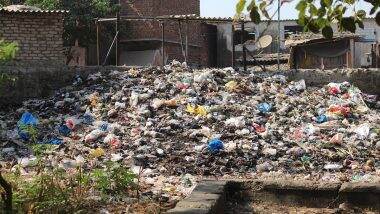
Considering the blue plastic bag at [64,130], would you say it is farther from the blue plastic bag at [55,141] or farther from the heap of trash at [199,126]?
the blue plastic bag at [55,141]

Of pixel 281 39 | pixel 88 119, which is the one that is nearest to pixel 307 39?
pixel 281 39

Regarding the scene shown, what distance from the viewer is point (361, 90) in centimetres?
980

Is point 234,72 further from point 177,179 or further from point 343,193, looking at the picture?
point 343,193

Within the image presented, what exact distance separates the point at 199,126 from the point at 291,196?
3.95 meters

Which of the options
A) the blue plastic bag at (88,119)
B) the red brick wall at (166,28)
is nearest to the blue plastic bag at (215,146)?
the blue plastic bag at (88,119)

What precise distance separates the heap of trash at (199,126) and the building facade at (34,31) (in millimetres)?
1241

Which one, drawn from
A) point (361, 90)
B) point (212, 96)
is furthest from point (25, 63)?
point (361, 90)

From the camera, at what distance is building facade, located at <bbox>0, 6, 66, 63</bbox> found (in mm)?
10297

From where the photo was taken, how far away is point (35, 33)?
1046 centimetres

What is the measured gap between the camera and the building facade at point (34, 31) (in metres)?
10.3

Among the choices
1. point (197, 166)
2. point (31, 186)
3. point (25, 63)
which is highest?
point (25, 63)

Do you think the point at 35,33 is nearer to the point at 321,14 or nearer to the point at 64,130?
the point at 64,130

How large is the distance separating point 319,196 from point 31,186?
1980 millimetres

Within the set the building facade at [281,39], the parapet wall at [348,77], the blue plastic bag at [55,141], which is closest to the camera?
the blue plastic bag at [55,141]
